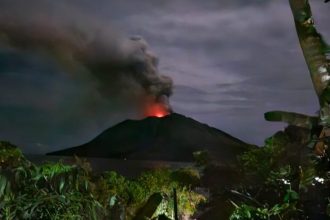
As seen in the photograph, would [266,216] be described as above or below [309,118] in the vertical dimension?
below

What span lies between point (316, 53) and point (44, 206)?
3.06 m

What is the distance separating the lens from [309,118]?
17.2 feet

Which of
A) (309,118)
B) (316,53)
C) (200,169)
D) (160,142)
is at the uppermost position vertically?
(160,142)

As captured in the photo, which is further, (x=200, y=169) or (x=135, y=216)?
(x=200, y=169)

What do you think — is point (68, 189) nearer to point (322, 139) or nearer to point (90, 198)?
point (90, 198)

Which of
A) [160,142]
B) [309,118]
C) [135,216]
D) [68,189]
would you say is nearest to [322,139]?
[309,118]

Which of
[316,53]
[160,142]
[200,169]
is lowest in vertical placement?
[200,169]

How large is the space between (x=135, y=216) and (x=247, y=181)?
155 cm

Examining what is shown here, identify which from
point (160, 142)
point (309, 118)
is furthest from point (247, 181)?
point (160, 142)

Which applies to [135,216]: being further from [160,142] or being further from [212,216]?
[160,142]

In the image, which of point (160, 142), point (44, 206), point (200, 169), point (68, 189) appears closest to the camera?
Answer: point (44, 206)

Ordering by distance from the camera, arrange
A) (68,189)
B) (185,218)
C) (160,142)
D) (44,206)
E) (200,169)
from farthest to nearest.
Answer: (160,142)
(185,218)
(200,169)
(68,189)
(44,206)

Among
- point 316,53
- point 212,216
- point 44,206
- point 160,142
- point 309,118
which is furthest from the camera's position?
point 160,142

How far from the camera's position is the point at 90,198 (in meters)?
4.59
